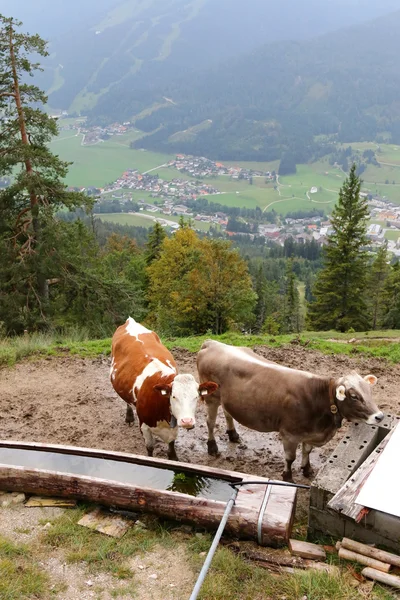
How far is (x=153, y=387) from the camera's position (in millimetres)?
7547

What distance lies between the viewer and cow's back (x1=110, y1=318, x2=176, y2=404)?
8.36 meters

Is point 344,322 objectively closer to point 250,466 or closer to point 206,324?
point 206,324

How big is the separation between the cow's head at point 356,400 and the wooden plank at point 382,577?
6.59 ft

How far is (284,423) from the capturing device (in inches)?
281

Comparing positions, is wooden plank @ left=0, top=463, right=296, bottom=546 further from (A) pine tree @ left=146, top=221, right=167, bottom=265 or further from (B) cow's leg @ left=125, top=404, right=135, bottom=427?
(A) pine tree @ left=146, top=221, right=167, bottom=265

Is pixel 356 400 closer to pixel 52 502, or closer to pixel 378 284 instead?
pixel 52 502

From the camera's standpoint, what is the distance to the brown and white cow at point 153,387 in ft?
23.1

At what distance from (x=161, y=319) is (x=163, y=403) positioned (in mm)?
21674

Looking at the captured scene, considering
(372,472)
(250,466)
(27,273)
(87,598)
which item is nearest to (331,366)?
(250,466)

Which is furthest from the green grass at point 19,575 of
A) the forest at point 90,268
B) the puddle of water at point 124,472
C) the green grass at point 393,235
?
the green grass at point 393,235

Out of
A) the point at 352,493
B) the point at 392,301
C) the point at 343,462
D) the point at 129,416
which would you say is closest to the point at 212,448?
the point at 129,416

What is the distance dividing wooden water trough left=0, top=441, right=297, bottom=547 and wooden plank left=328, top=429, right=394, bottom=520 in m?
0.66

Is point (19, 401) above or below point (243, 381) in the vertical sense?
below

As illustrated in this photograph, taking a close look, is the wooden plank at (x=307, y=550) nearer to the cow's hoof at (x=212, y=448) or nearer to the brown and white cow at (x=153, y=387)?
the brown and white cow at (x=153, y=387)
